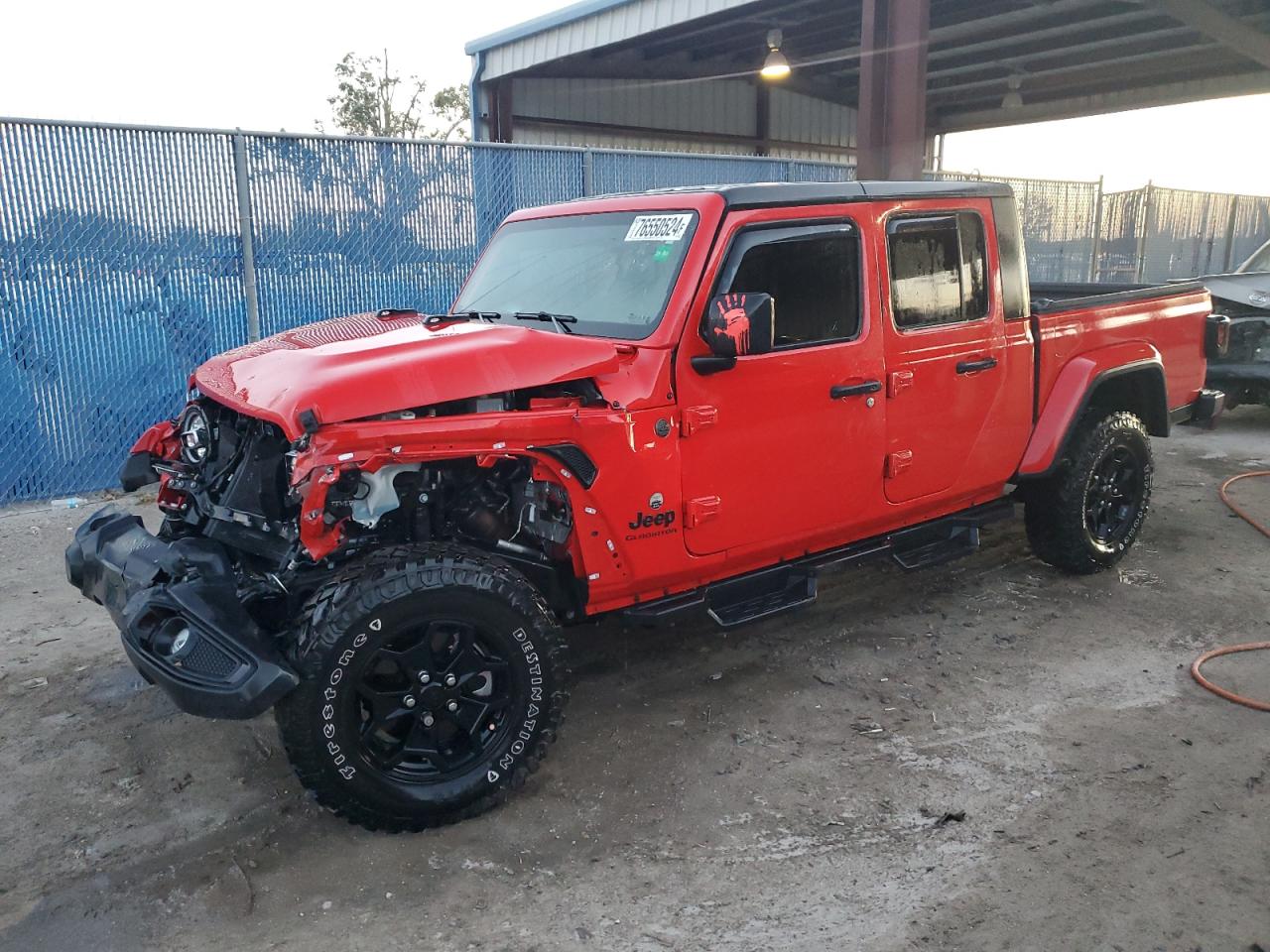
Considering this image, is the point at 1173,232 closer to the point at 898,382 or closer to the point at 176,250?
the point at 898,382

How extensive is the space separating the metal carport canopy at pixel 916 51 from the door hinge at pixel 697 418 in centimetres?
646

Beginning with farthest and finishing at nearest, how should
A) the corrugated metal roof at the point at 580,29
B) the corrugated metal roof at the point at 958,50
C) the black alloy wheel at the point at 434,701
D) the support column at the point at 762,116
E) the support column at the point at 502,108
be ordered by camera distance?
the support column at the point at 762,116 < the support column at the point at 502,108 < the corrugated metal roof at the point at 958,50 < the corrugated metal roof at the point at 580,29 < the black alloy wheel at the point at 434,701

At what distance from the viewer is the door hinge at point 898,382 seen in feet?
13.7

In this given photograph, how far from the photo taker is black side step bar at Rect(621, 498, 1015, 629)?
3.82 meters

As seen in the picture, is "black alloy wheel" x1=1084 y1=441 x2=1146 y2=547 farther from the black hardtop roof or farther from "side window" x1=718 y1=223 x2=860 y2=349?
"side window" x1=718 y1=223 x2=860 y2=349

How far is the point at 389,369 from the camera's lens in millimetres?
3145

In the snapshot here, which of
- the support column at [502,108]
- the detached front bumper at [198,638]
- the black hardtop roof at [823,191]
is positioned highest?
the support column at [502,108]

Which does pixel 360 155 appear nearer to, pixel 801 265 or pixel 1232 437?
pixel 801 265

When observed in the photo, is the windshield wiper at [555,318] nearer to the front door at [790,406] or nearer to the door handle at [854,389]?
the front door at [790,406]

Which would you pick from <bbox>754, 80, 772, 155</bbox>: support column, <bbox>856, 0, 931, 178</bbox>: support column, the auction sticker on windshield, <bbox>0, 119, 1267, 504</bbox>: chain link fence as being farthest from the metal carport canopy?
the auction sticker on windshield

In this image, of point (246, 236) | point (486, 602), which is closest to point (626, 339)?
point (486, 602)

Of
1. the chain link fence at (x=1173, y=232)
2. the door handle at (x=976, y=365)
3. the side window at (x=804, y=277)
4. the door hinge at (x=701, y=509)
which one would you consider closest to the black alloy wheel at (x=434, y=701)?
the door hinge at (x=701, y=509)

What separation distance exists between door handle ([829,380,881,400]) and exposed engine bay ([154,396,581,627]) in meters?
1.08

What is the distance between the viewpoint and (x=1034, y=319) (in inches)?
191
